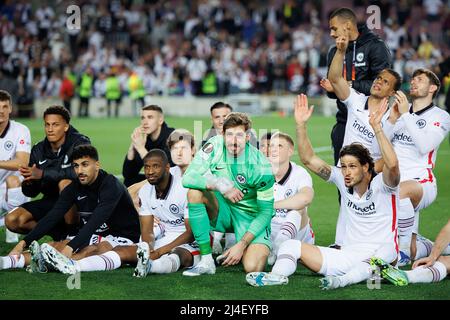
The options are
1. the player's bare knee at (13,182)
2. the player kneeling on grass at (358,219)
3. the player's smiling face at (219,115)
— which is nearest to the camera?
the player kneeling on grass at (358,219)

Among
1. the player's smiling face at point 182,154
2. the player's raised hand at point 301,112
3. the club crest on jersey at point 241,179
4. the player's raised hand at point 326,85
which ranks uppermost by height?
the player's raised hand at point 326,85

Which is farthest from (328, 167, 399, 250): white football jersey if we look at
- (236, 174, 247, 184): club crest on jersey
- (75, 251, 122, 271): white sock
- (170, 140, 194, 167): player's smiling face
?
(75, 251, 122, 271): white sock

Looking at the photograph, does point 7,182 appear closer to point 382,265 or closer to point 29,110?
point 382,265

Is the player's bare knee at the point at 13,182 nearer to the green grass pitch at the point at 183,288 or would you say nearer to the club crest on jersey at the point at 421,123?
the green grass pitch at the point at 183,288

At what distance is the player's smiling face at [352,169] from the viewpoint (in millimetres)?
6961

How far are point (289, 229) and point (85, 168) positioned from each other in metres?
1.90

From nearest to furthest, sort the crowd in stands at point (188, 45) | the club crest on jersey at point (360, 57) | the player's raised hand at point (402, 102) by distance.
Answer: the player's raised hand at point (402, 102) → the club crest on jersey at point (360, 57) → the crowd in stands at point (188, 45)

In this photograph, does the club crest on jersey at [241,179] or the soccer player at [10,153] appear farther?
the soccer player at [10,153]

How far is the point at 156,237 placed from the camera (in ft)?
26.8

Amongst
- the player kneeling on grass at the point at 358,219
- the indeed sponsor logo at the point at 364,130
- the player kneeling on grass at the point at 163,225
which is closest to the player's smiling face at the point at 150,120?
the player kneeling on grass at the point at 163,225

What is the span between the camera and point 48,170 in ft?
27.3

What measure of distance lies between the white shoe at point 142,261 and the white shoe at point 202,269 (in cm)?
33

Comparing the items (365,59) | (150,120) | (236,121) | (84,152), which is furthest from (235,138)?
(150,120)

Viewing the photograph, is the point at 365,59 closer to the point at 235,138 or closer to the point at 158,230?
the point at 235,138
